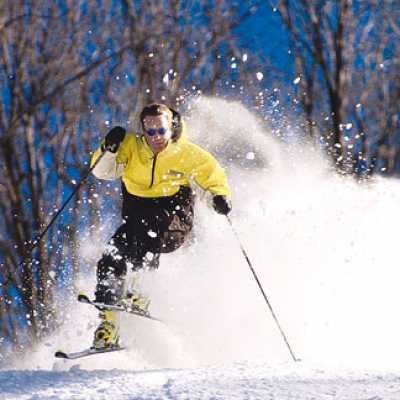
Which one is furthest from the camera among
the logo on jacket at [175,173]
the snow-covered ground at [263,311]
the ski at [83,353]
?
the logo on jacket at [175,173]

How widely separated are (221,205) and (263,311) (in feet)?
5.07

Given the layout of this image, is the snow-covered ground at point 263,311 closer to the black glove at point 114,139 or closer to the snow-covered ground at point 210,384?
the snow-covered ground at point 210,384

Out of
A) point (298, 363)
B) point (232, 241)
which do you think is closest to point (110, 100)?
point (232, 241)

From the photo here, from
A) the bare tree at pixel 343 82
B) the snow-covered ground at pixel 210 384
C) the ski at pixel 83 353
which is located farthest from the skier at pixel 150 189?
the bare tree at pixel 343 82

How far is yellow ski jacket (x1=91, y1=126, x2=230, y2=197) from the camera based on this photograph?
494 cm

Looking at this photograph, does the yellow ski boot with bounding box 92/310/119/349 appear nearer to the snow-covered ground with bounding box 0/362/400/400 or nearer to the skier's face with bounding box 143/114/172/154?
the snow-covered ground with bounding box 0/362/400/400

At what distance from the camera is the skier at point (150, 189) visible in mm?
4836

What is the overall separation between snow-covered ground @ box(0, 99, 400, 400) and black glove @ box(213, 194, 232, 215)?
99cm

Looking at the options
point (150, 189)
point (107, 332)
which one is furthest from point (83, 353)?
point (150, 189)

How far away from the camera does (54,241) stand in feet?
46.0

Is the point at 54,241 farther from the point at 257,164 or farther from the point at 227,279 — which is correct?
the point at 227,279

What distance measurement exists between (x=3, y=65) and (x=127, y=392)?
11.5 meters

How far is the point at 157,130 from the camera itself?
15.7ft

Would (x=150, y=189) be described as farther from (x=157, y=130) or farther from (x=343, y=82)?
(x=343, y=82)
